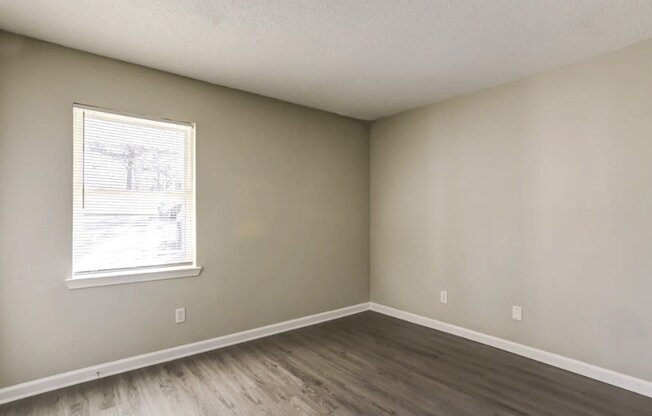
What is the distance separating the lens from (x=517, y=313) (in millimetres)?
2998

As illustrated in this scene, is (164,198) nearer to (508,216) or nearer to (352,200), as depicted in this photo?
(352,200)

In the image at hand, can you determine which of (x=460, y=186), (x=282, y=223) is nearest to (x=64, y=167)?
(x=282, y=223)

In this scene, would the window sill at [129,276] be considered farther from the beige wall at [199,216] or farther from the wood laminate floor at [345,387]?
the wood laminate floor at [345,387]

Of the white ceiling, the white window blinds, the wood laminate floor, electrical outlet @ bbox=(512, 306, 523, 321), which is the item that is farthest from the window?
electrical outlet @ bbox=(512, 306, 523, 321)

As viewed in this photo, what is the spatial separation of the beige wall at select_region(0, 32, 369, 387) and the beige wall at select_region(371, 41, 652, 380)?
837mm

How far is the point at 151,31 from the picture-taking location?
7.36 feet

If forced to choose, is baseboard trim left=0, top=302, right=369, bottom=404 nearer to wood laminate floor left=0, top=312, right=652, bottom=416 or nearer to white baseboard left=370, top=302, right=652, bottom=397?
wood laminate floor left=0, top=312, right=652, bottom=416

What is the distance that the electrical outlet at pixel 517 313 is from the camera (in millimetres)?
2975

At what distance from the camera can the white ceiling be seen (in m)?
1.99

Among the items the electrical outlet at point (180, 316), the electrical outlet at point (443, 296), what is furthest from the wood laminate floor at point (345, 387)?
the electrical outlet at point (443, 296)

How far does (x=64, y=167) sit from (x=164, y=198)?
706mm

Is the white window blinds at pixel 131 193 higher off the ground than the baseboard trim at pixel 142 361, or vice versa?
the white window blinds at pixel 131 193

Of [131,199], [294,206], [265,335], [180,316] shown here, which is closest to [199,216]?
[131,199]

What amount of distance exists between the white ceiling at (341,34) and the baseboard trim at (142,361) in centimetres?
231
